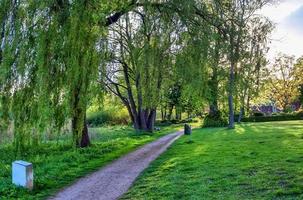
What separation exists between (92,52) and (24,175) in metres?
4.10

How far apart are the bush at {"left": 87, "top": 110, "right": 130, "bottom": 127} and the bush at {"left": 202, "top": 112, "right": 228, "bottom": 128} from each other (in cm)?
1104

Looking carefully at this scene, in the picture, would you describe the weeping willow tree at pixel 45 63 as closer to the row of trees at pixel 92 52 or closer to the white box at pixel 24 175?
the row of trees at pixel 92 52

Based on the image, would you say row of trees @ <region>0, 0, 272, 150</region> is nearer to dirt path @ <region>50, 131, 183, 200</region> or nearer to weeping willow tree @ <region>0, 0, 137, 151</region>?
weeping willow tree @ <region>0, 0, 137, 151</region>

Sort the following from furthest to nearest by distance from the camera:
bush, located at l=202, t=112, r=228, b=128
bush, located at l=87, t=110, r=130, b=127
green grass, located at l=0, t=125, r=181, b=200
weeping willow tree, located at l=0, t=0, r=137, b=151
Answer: bush, located at l=87, t=110, r=130, b=127
bush, located at l=202, t=112, r=228, b=128
weeping willow tree, located at l=0, t=0, r=137, b=151
green grass, located at l=0, t=125, r=181, b=200

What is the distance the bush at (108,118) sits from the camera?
44250 mm

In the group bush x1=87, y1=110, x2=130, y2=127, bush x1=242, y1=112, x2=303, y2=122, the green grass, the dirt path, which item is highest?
bush x1=87, y1=110, x2=130, y2=127

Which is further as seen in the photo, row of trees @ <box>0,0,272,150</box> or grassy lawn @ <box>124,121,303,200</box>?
row of trees @ <box>0,0,272,150</box>

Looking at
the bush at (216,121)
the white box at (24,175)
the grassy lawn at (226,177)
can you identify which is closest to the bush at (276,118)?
the bush at (216,121)

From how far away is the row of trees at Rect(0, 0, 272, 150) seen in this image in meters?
10.2

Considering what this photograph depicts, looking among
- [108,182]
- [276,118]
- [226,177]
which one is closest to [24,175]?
[108,182]

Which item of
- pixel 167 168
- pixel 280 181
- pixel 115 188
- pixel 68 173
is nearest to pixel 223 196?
pixel 280 181

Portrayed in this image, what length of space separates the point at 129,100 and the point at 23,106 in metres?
18.6

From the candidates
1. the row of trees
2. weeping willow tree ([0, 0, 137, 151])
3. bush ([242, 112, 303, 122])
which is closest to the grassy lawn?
the row of trees

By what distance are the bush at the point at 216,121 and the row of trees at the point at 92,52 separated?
23730mm
